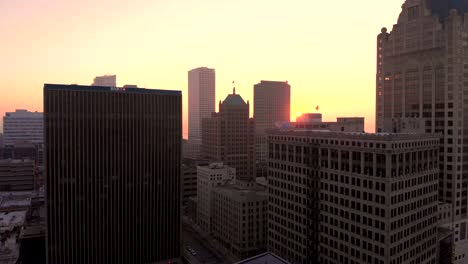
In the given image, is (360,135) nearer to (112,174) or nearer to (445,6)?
(445,6)

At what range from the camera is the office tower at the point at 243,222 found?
509 ft

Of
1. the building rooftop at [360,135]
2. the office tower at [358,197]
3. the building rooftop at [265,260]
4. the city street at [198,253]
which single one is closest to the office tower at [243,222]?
the city street at [198,253]

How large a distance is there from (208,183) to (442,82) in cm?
10760

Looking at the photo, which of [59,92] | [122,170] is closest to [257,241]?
[122,170]

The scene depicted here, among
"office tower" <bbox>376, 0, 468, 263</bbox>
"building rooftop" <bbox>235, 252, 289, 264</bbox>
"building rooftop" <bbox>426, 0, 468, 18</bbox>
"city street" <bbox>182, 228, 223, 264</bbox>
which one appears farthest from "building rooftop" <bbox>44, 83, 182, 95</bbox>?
"building rooftop" <bbox>426, 0, 468, 18</bbox>

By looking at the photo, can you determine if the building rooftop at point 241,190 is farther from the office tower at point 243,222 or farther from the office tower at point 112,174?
the office tower at point 112,174

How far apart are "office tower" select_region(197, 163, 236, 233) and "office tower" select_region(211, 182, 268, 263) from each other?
18308 millimetres

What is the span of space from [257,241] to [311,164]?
2188 inches

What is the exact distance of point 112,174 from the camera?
461 ft

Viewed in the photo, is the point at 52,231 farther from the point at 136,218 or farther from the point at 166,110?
the point at 166,110

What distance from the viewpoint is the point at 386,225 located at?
3698 inches

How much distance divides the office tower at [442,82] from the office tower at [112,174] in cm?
8072

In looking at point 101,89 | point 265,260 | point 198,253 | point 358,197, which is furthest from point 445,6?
point 198,253

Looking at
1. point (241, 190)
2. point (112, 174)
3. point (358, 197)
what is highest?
point (112, 174)
